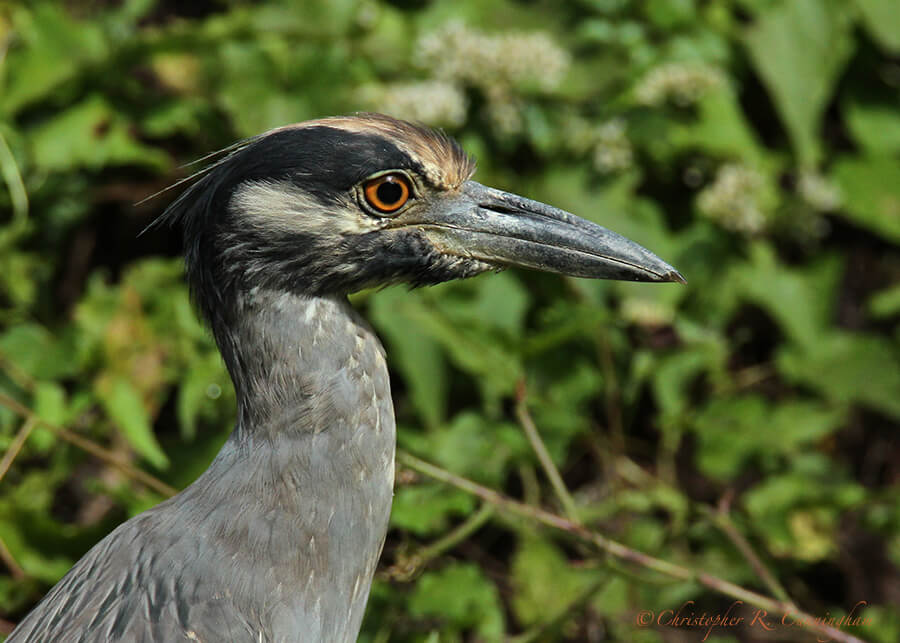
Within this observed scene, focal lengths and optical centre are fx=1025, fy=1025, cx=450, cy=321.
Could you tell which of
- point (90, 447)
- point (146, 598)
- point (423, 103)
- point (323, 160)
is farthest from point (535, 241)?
point (423, 103)

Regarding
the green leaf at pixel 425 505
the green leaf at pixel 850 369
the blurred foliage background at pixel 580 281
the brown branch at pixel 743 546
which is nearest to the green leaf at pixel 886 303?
the blurred foliage background at pixel 580 281

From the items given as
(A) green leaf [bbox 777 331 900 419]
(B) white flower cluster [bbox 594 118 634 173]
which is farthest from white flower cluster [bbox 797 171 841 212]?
(B) white flower cluster [bbox 594 118 634 173]

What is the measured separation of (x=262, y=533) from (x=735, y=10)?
120 inches

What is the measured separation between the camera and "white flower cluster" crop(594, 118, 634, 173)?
3.87 meters

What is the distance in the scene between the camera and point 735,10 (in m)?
4.13

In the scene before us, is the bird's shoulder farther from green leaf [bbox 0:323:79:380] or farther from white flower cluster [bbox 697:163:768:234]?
white flower cluster [bbox 697:163:768:234]

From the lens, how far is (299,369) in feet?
7.07

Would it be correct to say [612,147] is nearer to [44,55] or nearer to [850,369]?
[850,369]

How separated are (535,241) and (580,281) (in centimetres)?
157

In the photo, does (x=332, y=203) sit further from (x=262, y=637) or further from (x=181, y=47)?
(x=181, y=47)

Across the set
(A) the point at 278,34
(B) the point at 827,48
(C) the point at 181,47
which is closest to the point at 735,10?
(B) the point at 827,48

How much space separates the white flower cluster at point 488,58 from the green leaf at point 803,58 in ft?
2.68

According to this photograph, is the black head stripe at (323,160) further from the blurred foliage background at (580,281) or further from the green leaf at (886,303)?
the green leaf at (886,303)

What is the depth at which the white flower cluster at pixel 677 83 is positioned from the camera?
384 centimetres
